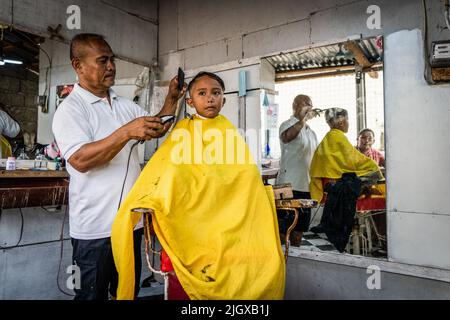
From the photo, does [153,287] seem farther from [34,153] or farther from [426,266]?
[426,266]

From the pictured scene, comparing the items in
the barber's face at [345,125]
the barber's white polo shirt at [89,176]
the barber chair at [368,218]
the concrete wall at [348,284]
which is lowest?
the concrete wall at [348,284]

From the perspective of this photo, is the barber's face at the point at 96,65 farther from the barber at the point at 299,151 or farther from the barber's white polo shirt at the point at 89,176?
the barber at the point at 299,151

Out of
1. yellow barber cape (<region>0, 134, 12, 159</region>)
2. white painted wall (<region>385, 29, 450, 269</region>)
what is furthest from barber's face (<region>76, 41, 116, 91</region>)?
white painted wall (<region>385, 29, 450, 269</region>)

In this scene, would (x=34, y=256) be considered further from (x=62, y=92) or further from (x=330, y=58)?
(x=330, y=58)

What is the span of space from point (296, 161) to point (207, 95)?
1.29m

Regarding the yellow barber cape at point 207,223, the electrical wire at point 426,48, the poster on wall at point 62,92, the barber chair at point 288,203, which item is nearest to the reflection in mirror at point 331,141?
the electrical wire at point 426,48

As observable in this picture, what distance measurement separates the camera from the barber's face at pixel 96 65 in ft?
4.65

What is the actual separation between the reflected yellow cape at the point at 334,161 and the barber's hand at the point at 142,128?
5.34 feet

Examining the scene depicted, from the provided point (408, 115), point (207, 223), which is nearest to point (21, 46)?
point (207, 223)

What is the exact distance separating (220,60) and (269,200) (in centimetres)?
166

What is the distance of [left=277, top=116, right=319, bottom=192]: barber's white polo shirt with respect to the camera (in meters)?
2.66

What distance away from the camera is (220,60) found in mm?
2811

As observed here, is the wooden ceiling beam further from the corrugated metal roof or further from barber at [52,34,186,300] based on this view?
barber at [52,34,186,300]

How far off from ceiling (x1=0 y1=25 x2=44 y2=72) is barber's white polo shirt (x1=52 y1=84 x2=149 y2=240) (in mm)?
1351
